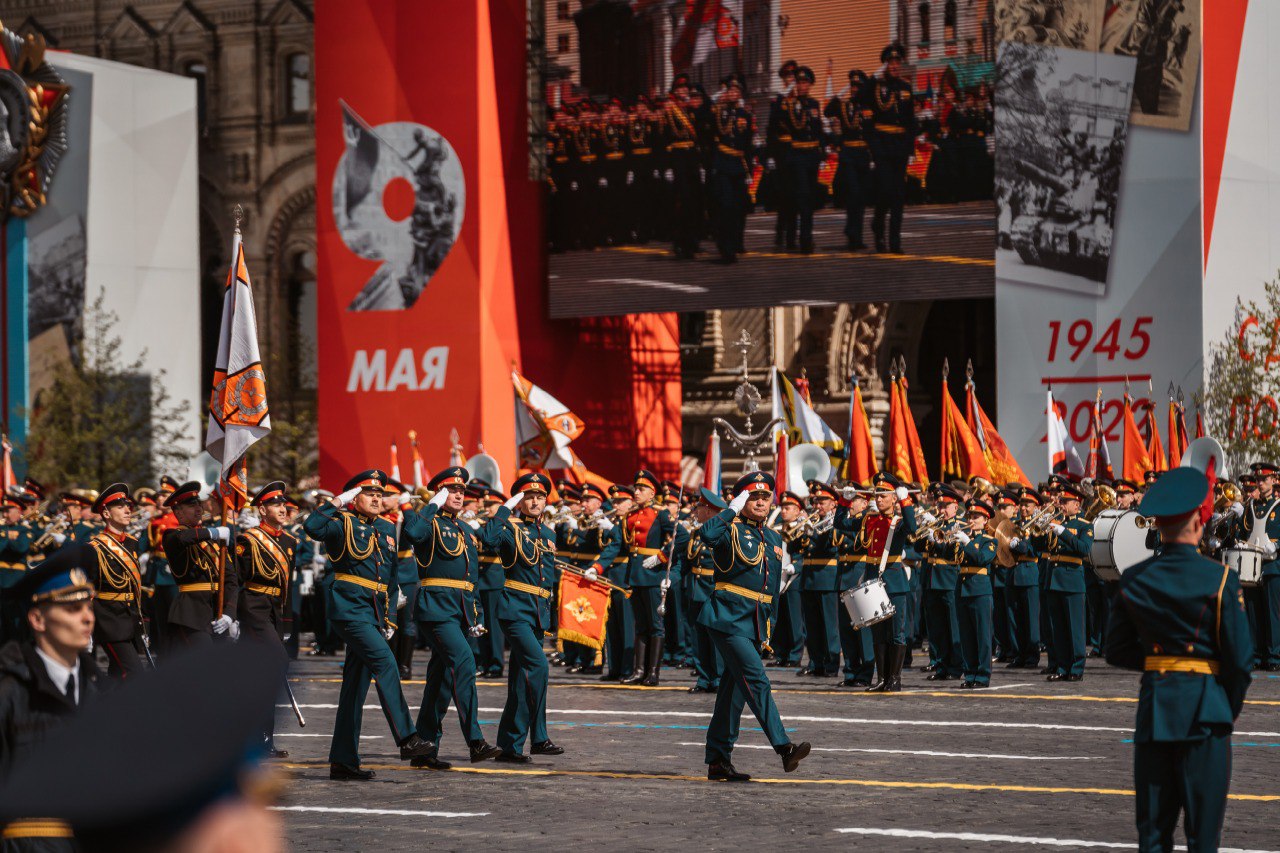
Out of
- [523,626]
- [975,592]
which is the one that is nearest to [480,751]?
[523,626]

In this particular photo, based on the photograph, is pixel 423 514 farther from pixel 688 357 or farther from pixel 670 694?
pixel 688 357

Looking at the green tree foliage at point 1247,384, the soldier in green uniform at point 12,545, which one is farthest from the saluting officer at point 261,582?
the green tree foliage at point 1247,384

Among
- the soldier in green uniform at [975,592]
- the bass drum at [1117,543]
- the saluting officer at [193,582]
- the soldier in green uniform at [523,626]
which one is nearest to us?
the soldier in green uniform at [523,626]

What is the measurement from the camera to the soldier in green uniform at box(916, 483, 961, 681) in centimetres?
2061

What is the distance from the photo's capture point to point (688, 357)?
157 ft

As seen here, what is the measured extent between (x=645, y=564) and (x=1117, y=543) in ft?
14.5

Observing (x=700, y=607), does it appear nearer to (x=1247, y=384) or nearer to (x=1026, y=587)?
(x=1026, y=587)

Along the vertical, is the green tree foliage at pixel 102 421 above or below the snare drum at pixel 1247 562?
below

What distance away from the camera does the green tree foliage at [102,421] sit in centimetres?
4300

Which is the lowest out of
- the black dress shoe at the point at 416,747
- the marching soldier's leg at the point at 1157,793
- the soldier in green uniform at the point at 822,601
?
the soldier in green uniform at the point at 822,601

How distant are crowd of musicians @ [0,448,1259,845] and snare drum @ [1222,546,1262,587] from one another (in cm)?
8

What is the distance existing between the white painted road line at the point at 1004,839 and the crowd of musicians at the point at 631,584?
64.3 inches

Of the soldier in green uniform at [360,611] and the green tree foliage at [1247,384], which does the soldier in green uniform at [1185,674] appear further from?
the green tree foliage at [1247,384]

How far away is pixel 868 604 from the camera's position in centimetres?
1795
